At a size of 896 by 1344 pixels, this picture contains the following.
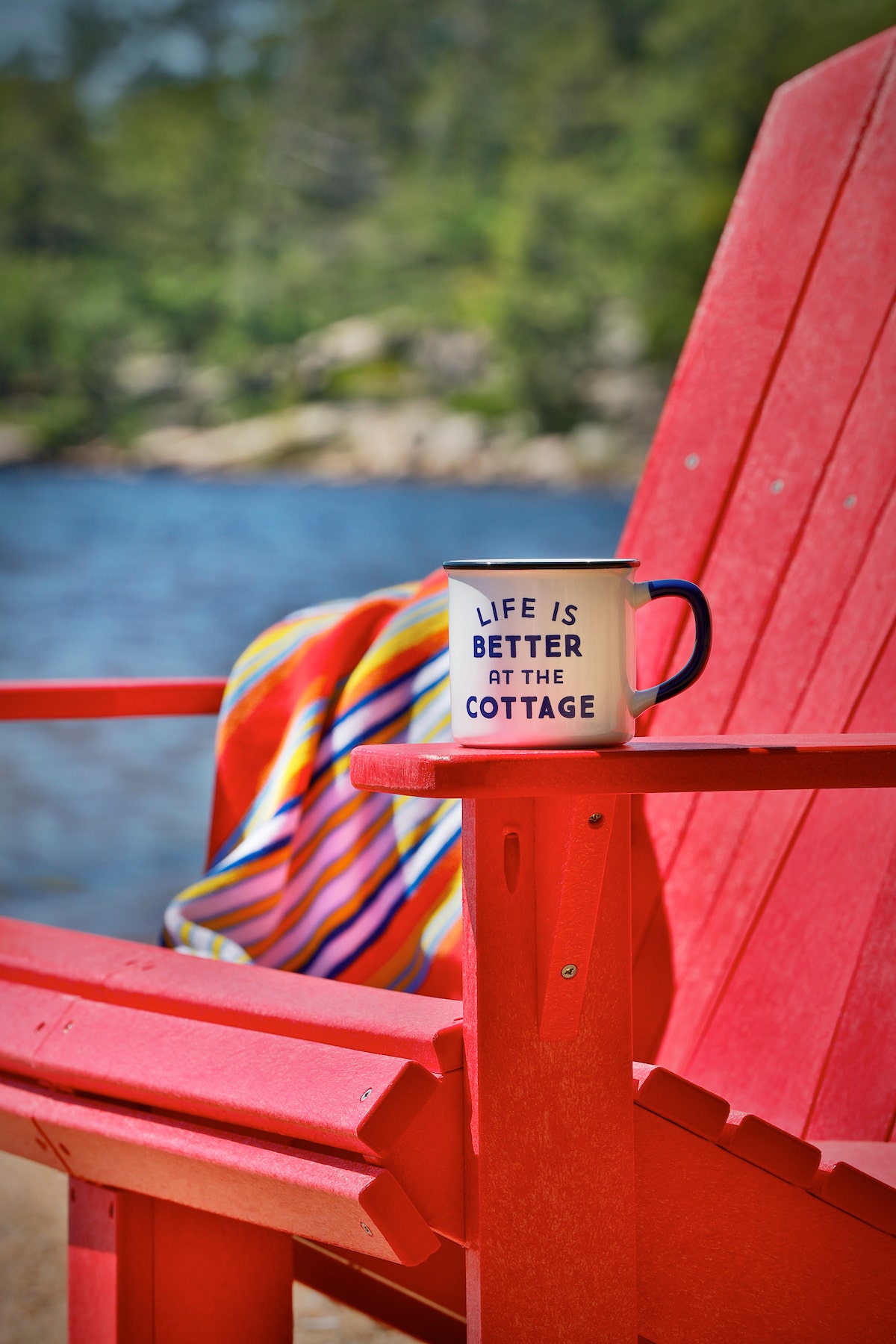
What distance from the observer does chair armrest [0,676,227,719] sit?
5.33 feet

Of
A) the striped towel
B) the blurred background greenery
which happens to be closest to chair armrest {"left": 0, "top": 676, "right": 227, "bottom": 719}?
the striped towel

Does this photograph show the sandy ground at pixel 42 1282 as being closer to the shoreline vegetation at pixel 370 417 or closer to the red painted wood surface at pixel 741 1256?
the red painted wood surface at pixel 741 1256

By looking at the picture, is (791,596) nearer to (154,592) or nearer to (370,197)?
(154,592)

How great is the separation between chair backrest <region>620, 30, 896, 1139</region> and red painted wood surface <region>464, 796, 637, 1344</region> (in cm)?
35

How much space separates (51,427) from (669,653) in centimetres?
3270

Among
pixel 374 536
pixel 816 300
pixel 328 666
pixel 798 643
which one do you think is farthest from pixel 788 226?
pixel 374 536

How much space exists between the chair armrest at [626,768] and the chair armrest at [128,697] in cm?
98

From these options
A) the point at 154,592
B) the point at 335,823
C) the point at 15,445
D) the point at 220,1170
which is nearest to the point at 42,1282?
the point at 335,823

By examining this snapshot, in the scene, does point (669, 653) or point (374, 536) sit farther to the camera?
point (374, 536)

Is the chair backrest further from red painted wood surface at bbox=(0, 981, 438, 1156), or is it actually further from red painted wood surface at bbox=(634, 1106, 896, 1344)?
red painted wood surface at bbox=(0, 981, 438, 1156)

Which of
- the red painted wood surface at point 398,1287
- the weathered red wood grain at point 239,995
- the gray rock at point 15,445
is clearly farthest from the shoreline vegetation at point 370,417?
the weathered red wood grain at point 239,995

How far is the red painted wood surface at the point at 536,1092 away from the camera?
0.74 m

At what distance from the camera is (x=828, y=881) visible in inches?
45.9

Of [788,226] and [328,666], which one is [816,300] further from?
[328,666]
